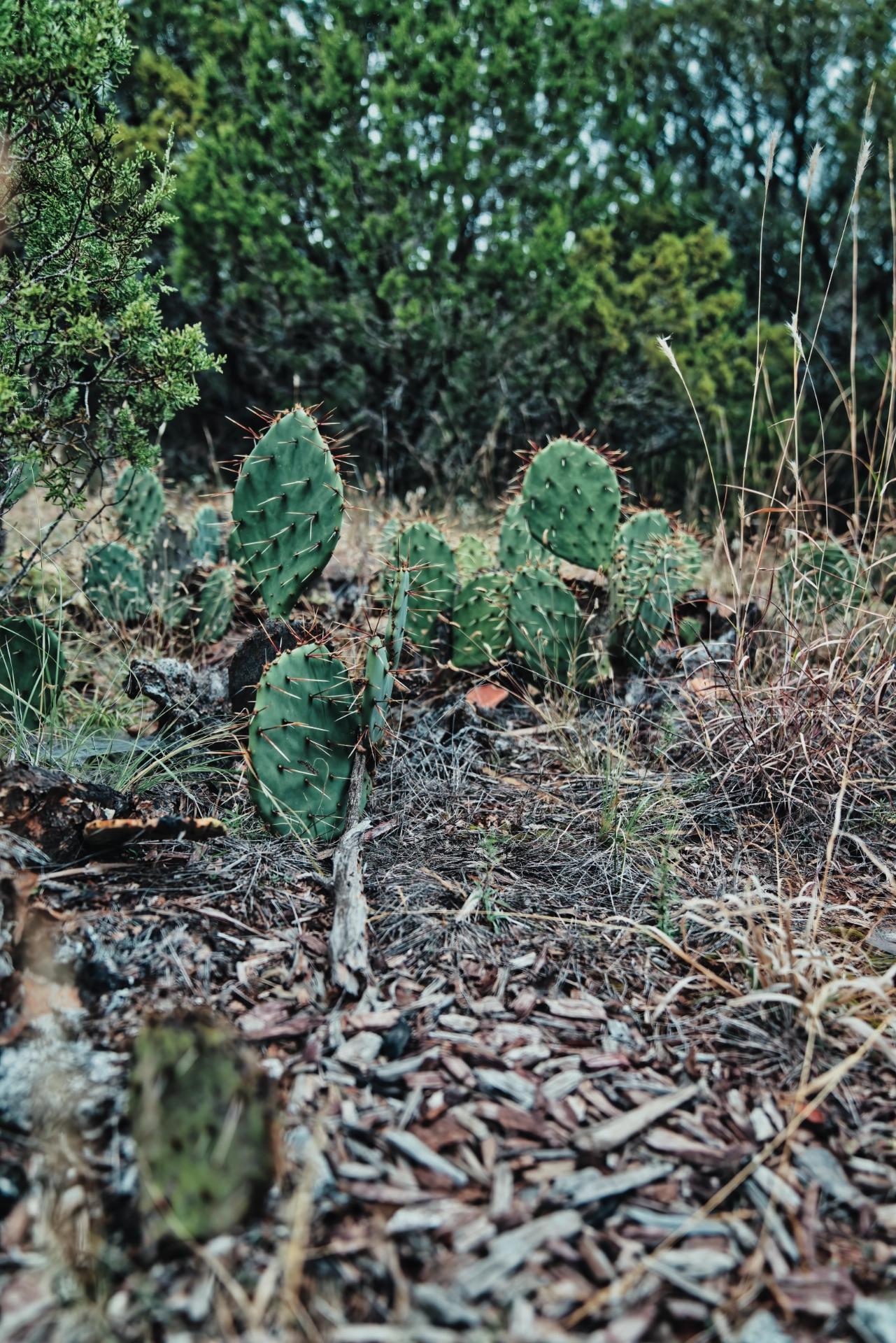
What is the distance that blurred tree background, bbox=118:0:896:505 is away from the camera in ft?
18.9

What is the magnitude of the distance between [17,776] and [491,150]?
19.1 ft

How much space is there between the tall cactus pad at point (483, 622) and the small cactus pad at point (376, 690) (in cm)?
95

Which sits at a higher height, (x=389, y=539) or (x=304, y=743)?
(x=389, y=539)

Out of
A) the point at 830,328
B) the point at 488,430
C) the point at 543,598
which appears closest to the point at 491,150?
the point at 488,430

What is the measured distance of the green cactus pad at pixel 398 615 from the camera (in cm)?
189

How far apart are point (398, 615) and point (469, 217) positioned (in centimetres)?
516

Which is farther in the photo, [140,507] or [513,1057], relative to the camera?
[140,507]

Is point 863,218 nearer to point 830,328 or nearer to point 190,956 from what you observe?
point 830,328

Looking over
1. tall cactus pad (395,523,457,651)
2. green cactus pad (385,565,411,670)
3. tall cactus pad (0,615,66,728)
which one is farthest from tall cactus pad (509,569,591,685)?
tall cactus pad (0,615,66,728)

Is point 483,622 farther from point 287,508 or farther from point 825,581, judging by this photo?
point 825,581

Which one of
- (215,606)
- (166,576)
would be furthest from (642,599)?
(166,576)

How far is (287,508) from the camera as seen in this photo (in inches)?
88.1

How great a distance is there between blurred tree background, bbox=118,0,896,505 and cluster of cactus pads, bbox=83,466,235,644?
223 centimetres

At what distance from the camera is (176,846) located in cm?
176
